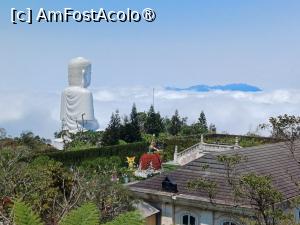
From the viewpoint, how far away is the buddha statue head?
61.6 meters

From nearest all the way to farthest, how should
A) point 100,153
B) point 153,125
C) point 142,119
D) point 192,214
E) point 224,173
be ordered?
point 192,214
point 224,173
point 100,153
point 153,125
point 142,119

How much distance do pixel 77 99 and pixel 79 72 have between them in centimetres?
321

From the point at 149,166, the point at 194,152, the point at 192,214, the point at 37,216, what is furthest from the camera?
→ the point at 194,152

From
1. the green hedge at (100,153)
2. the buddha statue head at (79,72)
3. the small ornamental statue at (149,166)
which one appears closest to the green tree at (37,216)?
the small ornamental statue at (149,166)

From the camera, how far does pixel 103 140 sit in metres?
52.1

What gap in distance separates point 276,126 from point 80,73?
4871 centimetres

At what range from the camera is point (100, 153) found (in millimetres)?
43156

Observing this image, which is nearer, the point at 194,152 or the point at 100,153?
the point at 100,153

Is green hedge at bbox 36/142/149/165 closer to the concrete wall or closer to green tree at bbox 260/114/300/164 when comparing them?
the concrete wall

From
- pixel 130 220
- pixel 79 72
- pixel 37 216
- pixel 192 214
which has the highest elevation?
pixel 79 72

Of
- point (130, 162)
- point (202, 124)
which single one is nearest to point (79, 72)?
point (202, 124)

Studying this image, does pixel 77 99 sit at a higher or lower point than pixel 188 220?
higher

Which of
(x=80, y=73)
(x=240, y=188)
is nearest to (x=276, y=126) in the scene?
(x=240, y=188)

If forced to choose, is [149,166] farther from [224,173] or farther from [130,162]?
[224,173]
